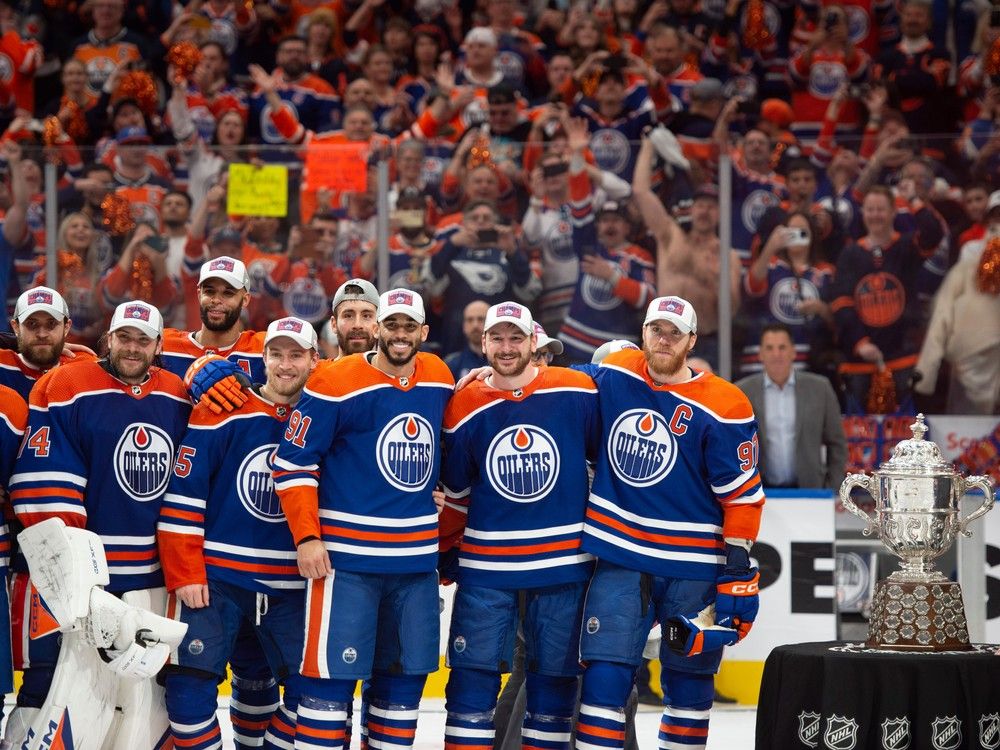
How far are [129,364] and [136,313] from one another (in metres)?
0.17

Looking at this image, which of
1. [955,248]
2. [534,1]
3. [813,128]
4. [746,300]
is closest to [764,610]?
[746,300]

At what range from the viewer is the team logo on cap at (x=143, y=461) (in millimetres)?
5004

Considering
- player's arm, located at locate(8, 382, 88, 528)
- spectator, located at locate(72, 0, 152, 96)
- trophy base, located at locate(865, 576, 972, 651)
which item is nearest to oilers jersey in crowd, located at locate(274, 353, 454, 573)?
player's arm, located at locate(8, 382, 88, 528)

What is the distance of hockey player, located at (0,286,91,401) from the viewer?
17.7ft

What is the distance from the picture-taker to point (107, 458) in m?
5.00

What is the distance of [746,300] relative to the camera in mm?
7465

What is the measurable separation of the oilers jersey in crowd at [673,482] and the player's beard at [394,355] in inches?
26.1

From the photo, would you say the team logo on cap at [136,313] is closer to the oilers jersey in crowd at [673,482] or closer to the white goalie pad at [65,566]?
the white goalie pad at [65,566]

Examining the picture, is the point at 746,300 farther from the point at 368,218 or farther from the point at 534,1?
the point at 534,1

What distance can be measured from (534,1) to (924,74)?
8.44 feet

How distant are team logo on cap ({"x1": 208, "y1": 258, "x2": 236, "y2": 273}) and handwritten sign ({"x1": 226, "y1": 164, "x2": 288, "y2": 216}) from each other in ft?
6.66

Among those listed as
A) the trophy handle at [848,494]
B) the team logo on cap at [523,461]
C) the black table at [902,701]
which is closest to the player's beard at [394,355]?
→ the team logo on cap at [523,461]

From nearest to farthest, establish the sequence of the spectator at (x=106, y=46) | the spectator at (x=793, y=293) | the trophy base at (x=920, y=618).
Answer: the trophy base at (x=920, y=618), the spectator at (x=793, y=293), the spectator at (x=106, y=46)

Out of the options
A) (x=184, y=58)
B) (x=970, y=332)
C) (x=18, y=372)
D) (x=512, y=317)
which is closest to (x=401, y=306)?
(x=512, y=317)
